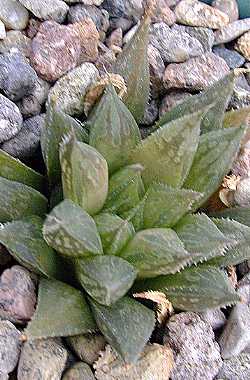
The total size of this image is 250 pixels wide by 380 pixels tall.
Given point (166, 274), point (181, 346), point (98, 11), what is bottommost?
point (181, 346)

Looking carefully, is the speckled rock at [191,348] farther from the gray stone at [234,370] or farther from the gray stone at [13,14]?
the gray stone at [13,14]

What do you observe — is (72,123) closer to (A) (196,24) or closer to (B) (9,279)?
(B) (9,279)

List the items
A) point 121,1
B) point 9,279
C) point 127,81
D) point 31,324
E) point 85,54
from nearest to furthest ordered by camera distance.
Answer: point 31,324 < point 9,279 < point 127,81 < point 85,54 < point 121,1

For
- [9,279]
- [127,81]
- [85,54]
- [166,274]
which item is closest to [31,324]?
[9,279]

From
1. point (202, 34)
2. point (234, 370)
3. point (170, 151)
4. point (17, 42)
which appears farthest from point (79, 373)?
point (202, 34)

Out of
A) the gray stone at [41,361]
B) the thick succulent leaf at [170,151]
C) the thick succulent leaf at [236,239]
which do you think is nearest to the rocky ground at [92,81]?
the gray stone at [41,361]

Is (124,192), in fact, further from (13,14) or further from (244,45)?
(244,45)
